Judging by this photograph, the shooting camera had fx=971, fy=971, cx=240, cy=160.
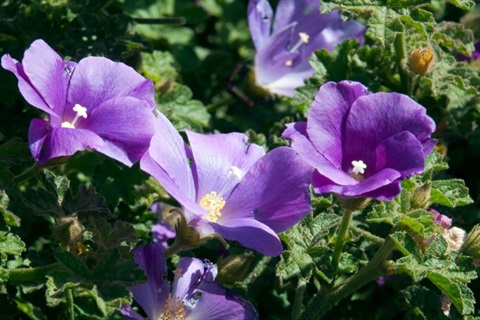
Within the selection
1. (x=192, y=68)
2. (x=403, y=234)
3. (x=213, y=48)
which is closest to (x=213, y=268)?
(x=403, y=234)

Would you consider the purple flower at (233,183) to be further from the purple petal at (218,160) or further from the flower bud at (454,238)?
the flower bud at (454,238)

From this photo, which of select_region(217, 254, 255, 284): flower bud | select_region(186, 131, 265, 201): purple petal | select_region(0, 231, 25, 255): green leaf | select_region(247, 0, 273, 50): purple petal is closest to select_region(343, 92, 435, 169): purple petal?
select_region(186, 131, 265, 201): purple petal

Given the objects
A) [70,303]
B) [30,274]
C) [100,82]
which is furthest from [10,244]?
[100,82]

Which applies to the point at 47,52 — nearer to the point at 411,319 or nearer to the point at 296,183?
the point at 296,183

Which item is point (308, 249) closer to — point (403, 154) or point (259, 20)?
point (403, 154)

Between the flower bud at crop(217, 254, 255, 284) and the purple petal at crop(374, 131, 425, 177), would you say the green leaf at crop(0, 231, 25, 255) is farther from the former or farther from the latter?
the purple petal at crop(374, 131, 425, 177)
